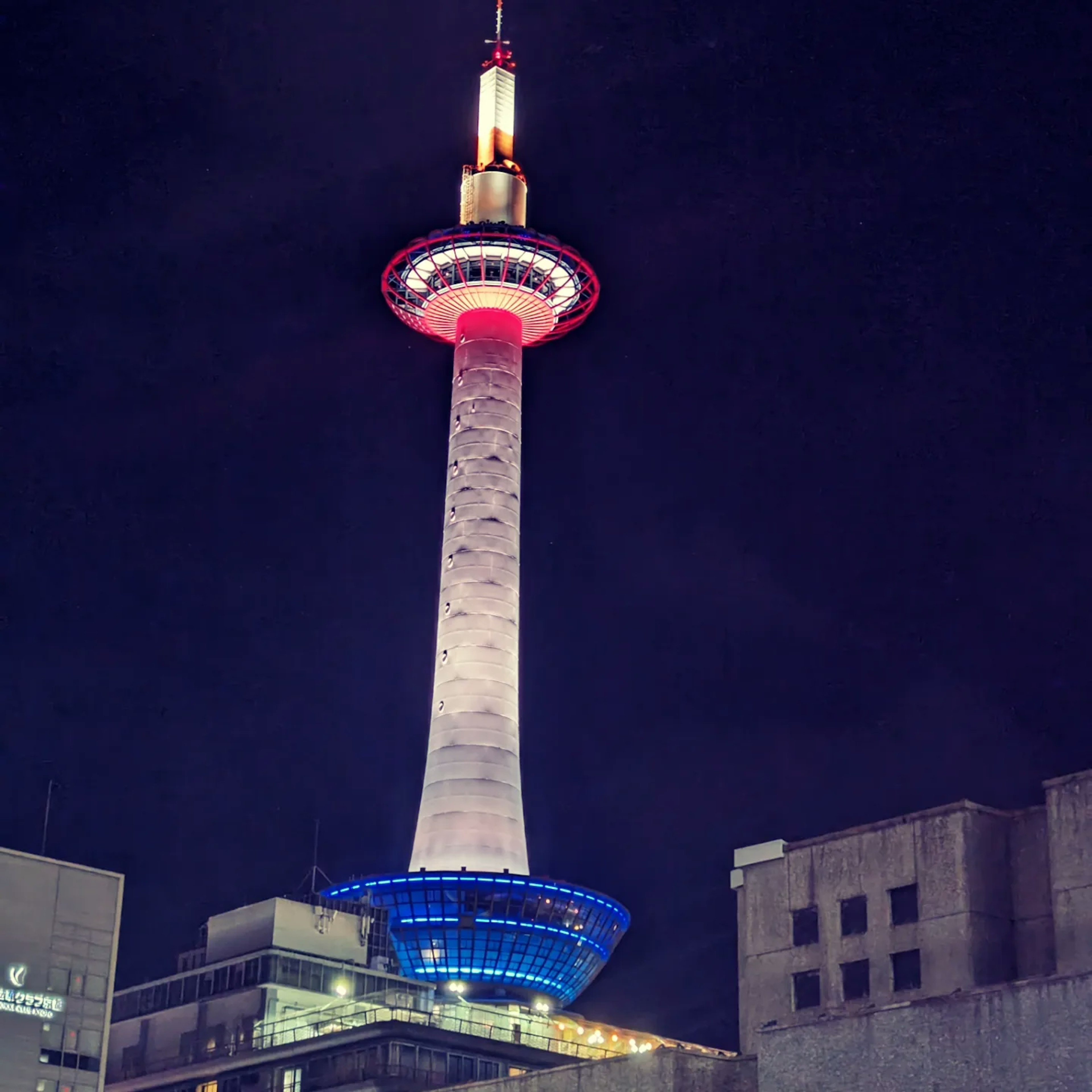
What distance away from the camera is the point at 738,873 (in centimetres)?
10056

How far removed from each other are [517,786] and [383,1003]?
78.7 feet

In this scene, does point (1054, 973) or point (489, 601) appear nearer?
point (1054, 973)

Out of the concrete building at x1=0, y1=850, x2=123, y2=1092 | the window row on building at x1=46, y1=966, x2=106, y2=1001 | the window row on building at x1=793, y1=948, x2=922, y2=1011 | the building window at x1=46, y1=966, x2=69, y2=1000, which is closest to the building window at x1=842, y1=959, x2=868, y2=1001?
the window row on building at x1=793, y1=948, x2=922, y2=1011

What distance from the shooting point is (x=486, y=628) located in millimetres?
155625

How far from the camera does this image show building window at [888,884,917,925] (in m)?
91.8

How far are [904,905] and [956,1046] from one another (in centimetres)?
1944

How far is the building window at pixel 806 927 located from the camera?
9575cm

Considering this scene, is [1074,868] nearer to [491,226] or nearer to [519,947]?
[519,947]

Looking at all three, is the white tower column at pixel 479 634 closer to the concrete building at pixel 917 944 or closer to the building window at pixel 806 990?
the concrete building at pixel 917 944

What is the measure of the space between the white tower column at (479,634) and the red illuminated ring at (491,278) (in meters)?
2.89

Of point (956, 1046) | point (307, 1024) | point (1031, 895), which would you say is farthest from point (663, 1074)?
point (307, 1024)

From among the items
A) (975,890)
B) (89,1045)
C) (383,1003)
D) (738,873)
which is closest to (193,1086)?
(383,1003)

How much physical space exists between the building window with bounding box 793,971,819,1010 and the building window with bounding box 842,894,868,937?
8.98 feet

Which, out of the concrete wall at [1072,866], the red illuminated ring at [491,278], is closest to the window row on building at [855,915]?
the concrete wall at [1072,866]
